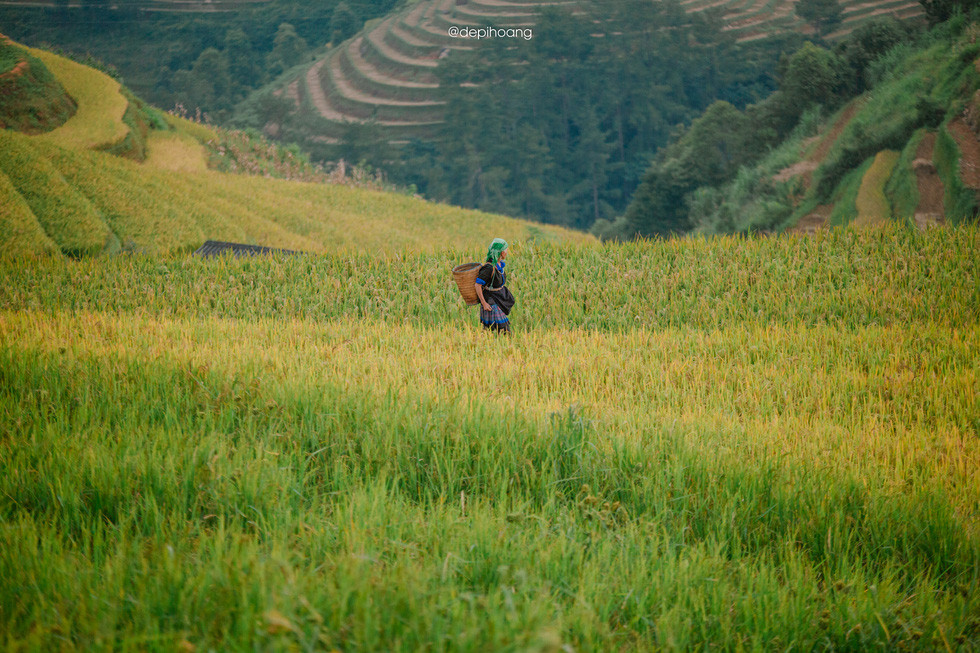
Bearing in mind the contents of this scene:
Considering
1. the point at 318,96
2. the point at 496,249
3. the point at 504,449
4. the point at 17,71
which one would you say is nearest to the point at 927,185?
the point at 496,249

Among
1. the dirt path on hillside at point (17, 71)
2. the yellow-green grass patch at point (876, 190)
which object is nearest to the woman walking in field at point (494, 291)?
the yellow-green grass patch at point (876, 190)

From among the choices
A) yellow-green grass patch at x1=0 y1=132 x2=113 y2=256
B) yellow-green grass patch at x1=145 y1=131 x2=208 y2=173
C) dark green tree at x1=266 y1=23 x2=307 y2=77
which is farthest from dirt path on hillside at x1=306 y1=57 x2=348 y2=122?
yellow-green grass patch at x1=0 y1=132 x2=113 y2=256

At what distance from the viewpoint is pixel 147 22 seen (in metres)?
45.0

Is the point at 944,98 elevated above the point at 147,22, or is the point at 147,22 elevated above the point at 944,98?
the point at 147,22

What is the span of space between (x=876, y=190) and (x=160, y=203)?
17.1 m

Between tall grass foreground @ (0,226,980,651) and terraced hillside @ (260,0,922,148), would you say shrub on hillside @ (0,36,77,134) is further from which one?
terraced hillside @ (260,0,922,148)

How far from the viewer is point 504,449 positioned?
3.62 metres

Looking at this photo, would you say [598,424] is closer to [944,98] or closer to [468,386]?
[468,386]

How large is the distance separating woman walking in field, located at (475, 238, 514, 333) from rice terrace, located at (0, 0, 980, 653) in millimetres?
181

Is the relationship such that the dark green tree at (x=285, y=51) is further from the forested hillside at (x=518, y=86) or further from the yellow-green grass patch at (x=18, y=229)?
the yellow-green grass patch at (x=18, y=229)

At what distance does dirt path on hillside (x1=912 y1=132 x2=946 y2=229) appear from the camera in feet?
45.8

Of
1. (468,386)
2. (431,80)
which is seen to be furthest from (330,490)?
(431,80)

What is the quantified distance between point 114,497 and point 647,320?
6035 millimetres

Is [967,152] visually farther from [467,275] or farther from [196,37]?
[196,37]
